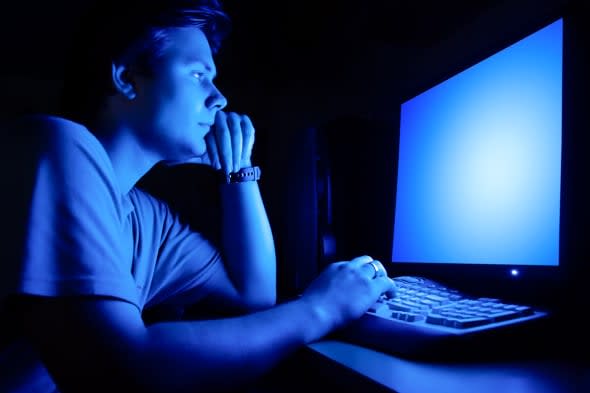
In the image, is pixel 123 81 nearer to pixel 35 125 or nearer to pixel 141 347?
pixel 35 125

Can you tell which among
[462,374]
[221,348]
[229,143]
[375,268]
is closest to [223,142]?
[229,143]

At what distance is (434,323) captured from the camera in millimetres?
517

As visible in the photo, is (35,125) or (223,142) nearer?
(35,125)

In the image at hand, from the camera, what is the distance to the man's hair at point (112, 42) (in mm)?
904

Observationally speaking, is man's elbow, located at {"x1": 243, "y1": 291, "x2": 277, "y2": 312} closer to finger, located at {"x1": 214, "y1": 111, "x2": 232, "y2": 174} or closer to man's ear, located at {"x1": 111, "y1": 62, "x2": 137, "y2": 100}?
finger, located at {"x1": 214, "y1": 111, "x2": 232, "y2": 174}

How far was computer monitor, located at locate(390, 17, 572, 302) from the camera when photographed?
62cm

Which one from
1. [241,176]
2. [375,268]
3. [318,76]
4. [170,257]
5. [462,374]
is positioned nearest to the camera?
[462,374]

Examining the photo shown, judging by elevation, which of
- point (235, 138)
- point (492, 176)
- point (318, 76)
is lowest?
point (492, 176)

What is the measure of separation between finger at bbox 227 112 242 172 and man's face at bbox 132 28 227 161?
7.0 inches

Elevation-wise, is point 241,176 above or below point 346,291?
above

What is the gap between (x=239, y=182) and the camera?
1113 mm

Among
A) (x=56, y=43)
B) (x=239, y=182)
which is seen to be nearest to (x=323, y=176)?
(x=239, y=182)

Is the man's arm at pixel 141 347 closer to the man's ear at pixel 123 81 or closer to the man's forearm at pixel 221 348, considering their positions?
the man's forearm at pixel 221 348

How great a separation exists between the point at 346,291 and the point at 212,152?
2.07ft
